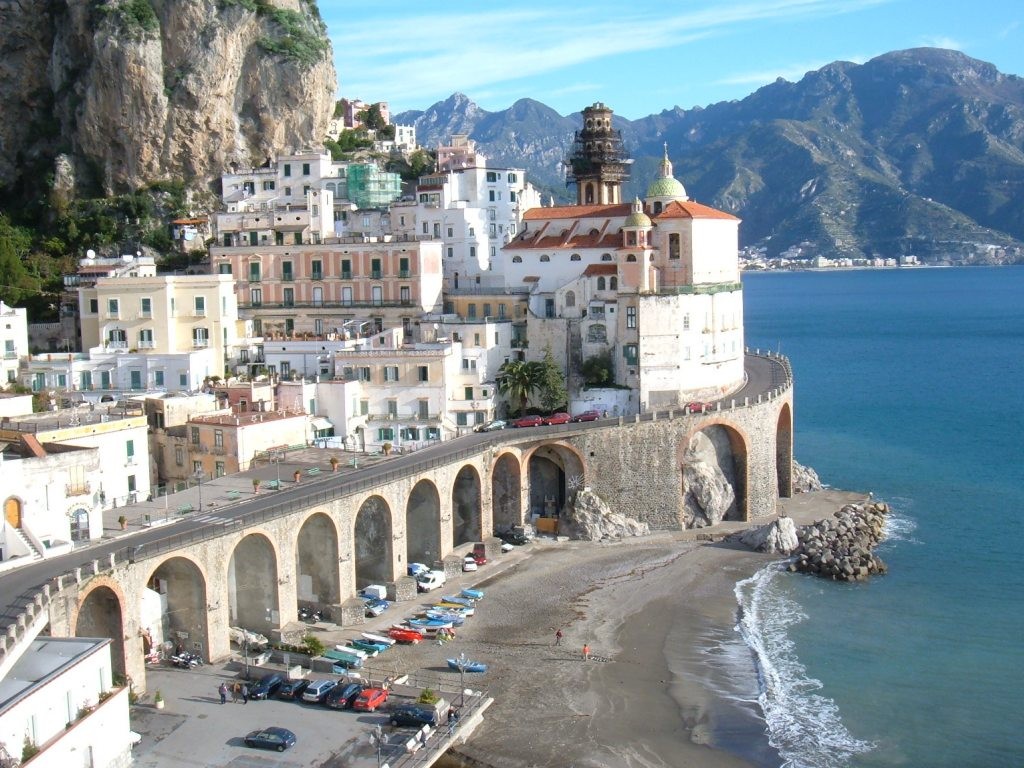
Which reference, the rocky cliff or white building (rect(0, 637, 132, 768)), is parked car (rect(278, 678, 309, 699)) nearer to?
white building (rect(0, 637, 132, 768))

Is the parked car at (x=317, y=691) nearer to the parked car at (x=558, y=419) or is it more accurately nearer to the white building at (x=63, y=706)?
the white building at (x=63, y=706)

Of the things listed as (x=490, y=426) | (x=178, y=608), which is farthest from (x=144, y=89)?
(x=178, y=608)

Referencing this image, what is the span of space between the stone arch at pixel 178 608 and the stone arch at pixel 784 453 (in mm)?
42412

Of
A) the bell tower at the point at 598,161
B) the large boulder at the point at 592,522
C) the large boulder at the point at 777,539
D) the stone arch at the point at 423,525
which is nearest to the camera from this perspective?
the stone arch at the point at 423,525

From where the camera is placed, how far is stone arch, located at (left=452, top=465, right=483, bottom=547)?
2405 inches

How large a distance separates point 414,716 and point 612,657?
12442 millimetres

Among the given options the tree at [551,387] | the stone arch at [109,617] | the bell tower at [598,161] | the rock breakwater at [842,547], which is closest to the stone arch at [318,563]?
the stone arch at [109,617]

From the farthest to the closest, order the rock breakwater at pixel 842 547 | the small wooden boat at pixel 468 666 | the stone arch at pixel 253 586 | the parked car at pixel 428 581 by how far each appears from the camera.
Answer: the rock breakwater at pixel 842 547, the parked car at pixel 428 581, the stone arch at pixel 253 586, the small wooden boat at pixel 468 666

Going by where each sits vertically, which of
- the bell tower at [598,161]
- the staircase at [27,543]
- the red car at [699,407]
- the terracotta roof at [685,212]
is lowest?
the staircase at [27,543]

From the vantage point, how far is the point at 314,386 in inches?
2589

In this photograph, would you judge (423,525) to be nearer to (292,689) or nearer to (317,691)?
(292,689)

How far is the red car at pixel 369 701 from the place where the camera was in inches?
1540

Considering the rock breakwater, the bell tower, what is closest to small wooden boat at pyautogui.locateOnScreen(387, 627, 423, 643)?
the rock breakwater

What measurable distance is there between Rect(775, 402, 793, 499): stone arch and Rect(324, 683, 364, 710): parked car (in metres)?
42.0
